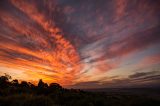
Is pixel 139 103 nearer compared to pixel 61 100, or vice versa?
pixel 139 103

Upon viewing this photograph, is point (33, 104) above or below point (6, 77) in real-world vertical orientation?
below

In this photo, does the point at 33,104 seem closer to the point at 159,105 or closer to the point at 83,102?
the point at 83,102

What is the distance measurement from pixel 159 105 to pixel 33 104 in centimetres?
1196

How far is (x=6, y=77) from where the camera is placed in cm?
6812

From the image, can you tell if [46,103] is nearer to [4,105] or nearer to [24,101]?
[24,101]

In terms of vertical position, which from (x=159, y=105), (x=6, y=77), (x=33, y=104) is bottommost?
(x=159, y=105)

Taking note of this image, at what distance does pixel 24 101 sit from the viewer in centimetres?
1786

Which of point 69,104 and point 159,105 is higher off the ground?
point 69,104

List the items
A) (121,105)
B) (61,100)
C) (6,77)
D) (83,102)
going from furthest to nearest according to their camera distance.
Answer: (6,77)
(61,100)
(83,102)
(121,105)

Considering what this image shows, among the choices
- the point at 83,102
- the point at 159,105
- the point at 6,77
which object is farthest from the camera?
the point at 6,77

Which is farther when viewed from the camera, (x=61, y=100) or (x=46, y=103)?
(x=61, y=100)

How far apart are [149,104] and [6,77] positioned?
61933mm

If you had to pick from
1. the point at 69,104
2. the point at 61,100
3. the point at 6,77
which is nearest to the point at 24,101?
the point at 69,104

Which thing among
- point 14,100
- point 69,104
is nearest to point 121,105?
point 69,104
